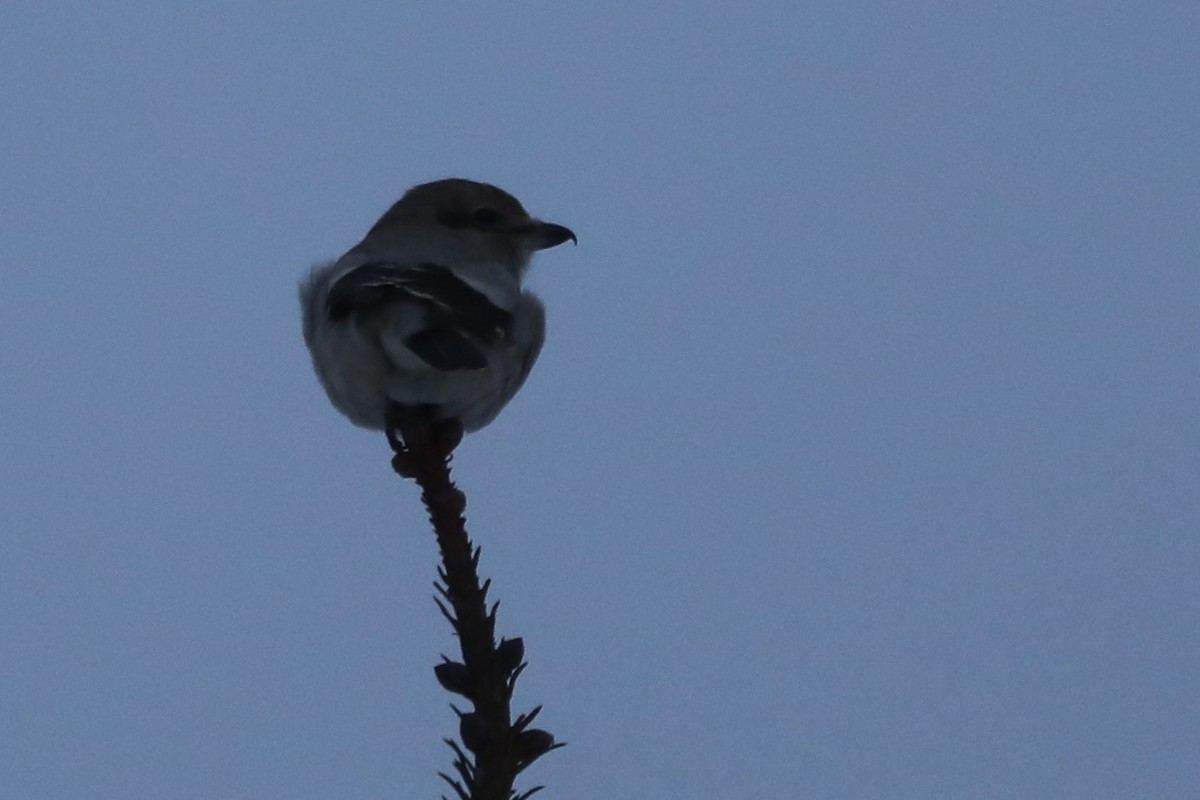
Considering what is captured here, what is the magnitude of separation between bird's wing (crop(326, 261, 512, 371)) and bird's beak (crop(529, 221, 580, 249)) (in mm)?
1434

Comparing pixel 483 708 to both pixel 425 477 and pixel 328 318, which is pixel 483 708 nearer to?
pixel 425 477

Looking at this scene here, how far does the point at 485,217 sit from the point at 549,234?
323 millimetres

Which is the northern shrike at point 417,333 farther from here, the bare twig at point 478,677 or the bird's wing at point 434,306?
the bare twig at point 478,677

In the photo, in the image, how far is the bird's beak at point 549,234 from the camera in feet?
20.2

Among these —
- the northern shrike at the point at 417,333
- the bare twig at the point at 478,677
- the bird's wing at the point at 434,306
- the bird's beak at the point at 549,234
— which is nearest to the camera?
the bare twig at the point at 478,677

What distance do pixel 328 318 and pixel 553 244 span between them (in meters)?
1.78

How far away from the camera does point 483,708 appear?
2576 mm

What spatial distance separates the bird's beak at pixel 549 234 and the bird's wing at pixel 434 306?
1.43 m

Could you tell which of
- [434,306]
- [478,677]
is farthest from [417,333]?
[478,677]

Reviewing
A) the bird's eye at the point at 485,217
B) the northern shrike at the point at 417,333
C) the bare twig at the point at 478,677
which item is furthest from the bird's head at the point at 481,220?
the bare twig at the point at 478,677

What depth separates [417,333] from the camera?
13.7 feet

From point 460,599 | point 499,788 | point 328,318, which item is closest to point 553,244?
point 328,318

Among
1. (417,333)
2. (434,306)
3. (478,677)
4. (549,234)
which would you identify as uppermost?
(549,234)

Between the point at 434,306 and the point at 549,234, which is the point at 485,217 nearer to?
the point at 549,234
